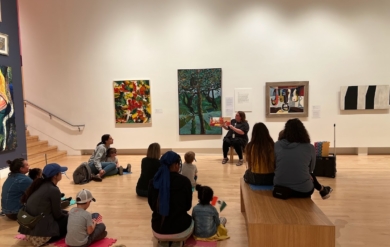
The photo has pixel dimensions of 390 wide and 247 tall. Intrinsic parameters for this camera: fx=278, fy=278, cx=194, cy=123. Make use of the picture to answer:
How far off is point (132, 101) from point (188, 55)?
2.49 meters

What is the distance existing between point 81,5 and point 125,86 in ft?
10.3

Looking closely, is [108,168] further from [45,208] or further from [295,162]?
[295,162]

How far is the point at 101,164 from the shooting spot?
22.4 ft

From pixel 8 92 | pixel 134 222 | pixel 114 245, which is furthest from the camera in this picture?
pixel 8 92

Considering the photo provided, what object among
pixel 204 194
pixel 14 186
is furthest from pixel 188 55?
pixel 204 194

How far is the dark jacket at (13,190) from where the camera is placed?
4.09 m

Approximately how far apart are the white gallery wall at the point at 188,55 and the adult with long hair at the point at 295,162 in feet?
19.0

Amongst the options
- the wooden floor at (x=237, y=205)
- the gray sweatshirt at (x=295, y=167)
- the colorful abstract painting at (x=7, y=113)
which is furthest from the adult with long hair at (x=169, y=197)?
the colorful abstract painting at (x=7, y=113)

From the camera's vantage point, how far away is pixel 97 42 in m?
9.67

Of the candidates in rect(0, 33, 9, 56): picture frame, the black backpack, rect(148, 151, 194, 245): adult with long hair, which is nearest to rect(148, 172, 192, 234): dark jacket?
rect(148, 151, 194, 245): adult with long hair

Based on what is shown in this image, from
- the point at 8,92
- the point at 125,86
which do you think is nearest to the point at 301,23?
the point at 125,86

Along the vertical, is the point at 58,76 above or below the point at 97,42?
below

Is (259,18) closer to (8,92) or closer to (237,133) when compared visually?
(237,133)

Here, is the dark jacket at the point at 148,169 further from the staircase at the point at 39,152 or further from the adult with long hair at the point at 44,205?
the staircase at the point at 39,152
